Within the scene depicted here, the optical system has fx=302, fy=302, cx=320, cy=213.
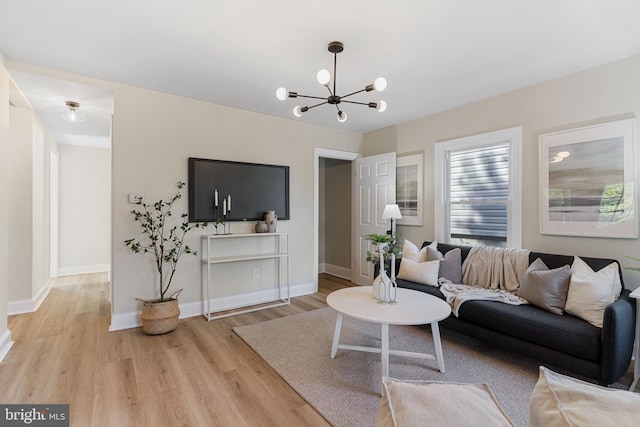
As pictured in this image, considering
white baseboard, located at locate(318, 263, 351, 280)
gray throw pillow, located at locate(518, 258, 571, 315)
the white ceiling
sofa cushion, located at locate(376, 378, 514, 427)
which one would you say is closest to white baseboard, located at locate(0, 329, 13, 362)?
the white ceiling

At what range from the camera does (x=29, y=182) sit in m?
3.77

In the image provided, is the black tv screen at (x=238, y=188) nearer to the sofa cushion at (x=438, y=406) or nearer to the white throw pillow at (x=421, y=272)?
the white throw pillow at (x=421, y=272)

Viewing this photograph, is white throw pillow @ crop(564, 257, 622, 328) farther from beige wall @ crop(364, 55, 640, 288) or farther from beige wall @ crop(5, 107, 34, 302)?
beige wall @ crop(5, 107, 34, 302)

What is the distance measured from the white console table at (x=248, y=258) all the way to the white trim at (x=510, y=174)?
83.0 inches

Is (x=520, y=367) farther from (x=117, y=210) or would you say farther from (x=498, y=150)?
(x=117, y=210)

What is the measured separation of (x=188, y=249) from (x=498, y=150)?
12.5 feet

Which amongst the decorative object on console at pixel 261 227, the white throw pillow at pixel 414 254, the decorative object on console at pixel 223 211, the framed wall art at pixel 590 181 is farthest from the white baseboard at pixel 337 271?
the framed wall art at pixel 590 181

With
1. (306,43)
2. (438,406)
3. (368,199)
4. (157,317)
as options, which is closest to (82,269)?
(157,317)

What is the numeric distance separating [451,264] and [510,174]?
122cm

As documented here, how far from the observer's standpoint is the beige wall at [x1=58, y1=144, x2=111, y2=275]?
5.81 meters

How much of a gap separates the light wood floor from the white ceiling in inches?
99.7

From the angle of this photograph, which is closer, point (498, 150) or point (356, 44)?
point (356, 44)

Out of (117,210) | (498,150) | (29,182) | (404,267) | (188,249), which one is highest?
(498,150)

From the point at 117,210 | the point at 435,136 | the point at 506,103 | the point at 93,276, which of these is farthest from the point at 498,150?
the point at 93,276
